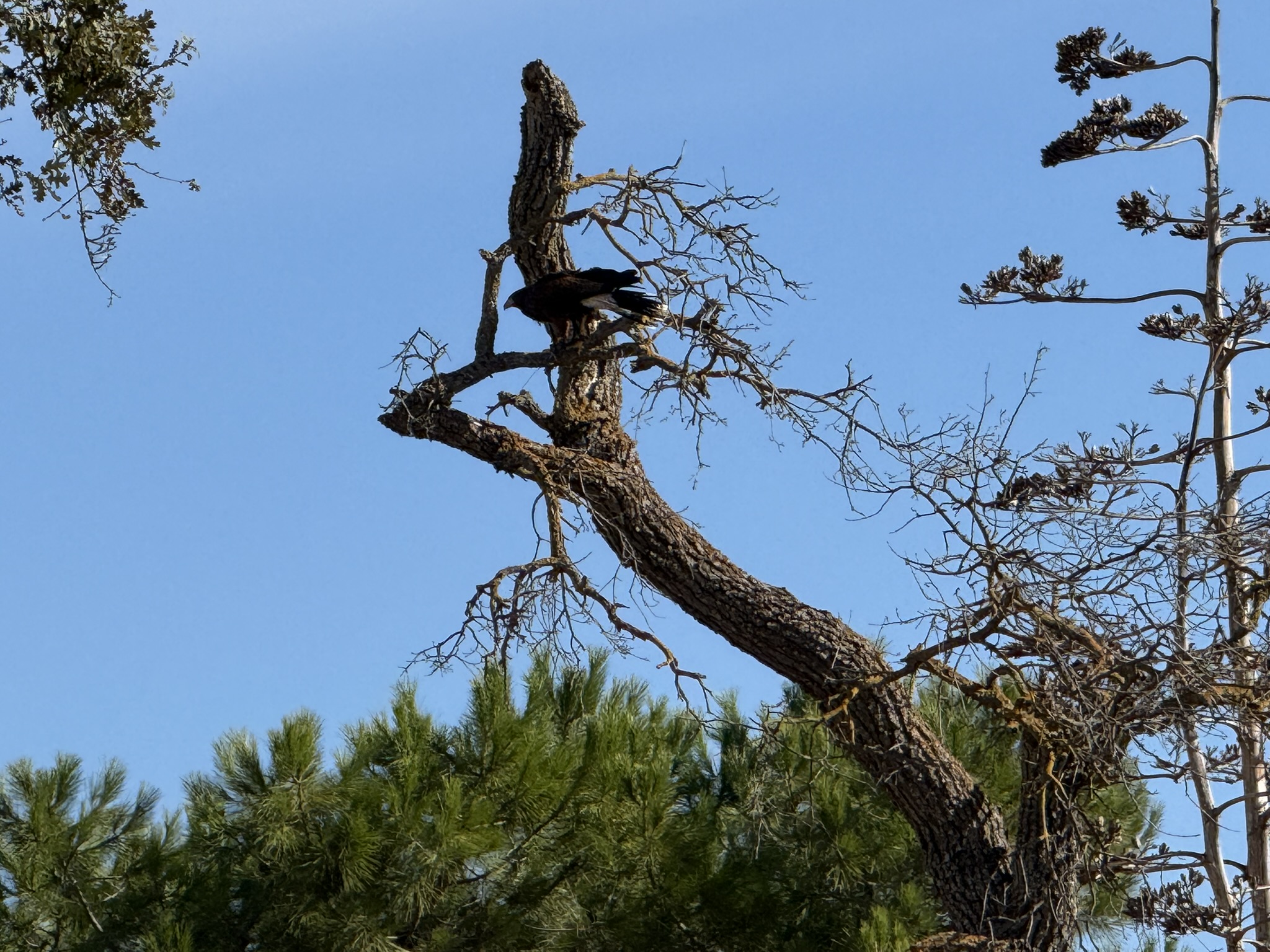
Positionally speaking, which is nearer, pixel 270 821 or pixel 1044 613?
pixel 1044 613

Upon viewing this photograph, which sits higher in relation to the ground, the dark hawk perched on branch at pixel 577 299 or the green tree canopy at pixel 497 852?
the dark hawk perched on branch at pixel 577 299

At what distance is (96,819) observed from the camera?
6953mm

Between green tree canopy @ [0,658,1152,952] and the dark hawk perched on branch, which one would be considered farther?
green tree canopy @ [0,658,1152,952]

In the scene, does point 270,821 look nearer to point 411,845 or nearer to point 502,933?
point 411,845

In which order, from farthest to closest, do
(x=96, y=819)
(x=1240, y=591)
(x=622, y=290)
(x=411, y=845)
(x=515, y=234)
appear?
1. (x=96, y=819)
2. (x=411, y=845)
3. (x=515, y=234)
4. (x=622, y=290)
5. (x=1240, y=591)

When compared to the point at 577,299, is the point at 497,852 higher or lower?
lower

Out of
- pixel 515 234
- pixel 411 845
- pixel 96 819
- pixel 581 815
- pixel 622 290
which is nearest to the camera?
pixel 622 290

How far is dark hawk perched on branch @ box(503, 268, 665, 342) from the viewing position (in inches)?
183

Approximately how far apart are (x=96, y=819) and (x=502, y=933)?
2328 millimetres

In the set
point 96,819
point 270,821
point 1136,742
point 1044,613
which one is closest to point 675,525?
point 1044,613

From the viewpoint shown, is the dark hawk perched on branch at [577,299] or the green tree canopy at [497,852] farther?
the green tree canopy at [497,852]

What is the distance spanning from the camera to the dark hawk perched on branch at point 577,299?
4648mm

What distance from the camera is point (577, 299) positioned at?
477 cm

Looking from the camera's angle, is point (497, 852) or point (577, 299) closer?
point (577, 299)
